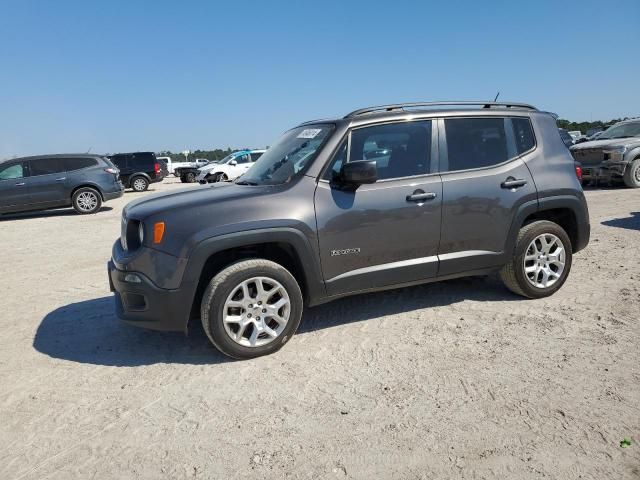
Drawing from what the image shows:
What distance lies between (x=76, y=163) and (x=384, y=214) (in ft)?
41.2

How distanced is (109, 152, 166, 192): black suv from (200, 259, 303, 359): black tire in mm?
21042

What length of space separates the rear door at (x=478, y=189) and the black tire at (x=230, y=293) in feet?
4.59

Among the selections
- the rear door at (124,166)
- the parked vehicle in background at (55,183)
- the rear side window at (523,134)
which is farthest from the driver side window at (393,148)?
the rear door at (124,166)

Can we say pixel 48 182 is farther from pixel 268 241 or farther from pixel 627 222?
pixel 627 222

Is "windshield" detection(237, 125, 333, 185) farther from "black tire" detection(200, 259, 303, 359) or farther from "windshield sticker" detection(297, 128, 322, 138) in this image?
"black tire" detection(200, 259, 303, 359)

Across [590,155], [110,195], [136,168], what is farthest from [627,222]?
[136,168]

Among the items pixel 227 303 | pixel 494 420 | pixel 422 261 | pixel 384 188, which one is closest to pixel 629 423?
pixel 494 420

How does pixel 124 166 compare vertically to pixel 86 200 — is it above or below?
above

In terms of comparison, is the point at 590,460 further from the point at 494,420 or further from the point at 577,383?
the point at 577,383

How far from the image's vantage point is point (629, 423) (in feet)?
8.86

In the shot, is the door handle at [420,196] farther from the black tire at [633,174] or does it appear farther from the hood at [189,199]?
the black tire at [633,174]

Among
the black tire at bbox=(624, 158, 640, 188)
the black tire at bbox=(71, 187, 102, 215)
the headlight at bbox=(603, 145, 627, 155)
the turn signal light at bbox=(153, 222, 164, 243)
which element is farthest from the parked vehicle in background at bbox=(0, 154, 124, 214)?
the black tire at bbox=(624, 158, 640, 188)

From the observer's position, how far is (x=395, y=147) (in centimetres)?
423

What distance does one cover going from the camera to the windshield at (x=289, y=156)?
411cm
